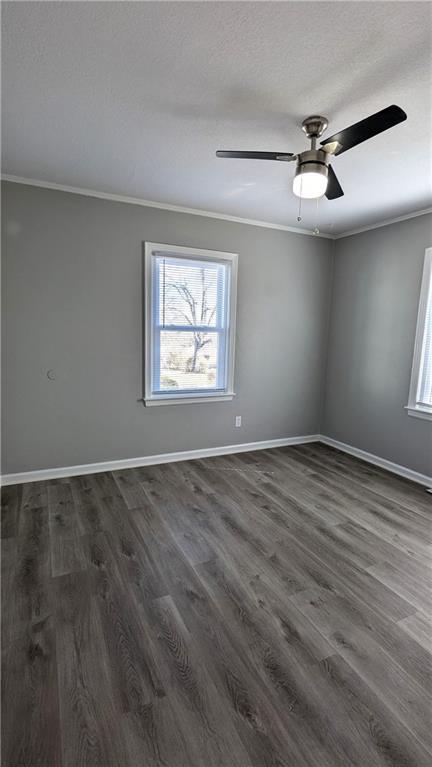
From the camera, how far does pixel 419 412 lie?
3.51 metres

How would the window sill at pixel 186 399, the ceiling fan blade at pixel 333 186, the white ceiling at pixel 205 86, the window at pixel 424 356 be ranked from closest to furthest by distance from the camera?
the white ceiling at pixel 205 86 → the ceiling fan blade at pixel 333 186 → the window at pixel 424 356 → the window sill at pixel 186 399

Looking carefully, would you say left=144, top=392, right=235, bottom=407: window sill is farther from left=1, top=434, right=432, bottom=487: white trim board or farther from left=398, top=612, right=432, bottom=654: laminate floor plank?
left=398, top=612, right=432, bottom=654: laminate floor plank

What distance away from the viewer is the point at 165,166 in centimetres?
262

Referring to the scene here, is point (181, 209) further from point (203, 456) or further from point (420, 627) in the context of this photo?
point (420, 627)

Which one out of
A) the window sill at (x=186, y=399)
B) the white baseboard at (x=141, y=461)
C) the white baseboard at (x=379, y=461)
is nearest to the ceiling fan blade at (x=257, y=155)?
the window sill at (x=186, y=399)

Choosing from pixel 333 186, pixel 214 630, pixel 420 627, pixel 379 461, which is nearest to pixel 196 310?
pixel 333 186

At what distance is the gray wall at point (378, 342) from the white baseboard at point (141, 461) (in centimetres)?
78

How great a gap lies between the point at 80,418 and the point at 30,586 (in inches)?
65.9

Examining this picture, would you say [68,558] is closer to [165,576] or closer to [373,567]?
[165,576]

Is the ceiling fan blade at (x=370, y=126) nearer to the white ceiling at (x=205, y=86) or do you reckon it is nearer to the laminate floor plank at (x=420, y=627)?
the white ceiling at (x=205, y=86)

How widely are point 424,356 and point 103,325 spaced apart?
125 inches

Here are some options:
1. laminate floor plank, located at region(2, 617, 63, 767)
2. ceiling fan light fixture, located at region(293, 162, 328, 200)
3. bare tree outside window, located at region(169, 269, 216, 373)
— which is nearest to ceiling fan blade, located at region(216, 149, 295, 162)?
ceiling fan light fixture, located at region(293, 162, 328, 200)

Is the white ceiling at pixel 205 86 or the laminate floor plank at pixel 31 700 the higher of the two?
the white ceiling at pixel 205 86

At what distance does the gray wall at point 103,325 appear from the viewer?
3.08 meters
